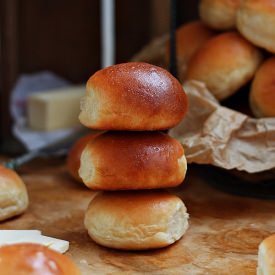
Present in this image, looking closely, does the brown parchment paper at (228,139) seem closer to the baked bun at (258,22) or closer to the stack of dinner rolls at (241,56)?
the stack of dinner rolls at (241,56)

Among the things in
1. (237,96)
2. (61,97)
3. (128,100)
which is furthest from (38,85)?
(128,100)

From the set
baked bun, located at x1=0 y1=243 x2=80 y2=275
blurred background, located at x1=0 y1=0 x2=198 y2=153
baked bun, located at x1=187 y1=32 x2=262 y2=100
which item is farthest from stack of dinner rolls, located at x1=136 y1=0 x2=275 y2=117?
baked bun, located at x1=0 y1=243 x2=80 y2=275

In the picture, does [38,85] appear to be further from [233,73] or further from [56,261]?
[56,261]

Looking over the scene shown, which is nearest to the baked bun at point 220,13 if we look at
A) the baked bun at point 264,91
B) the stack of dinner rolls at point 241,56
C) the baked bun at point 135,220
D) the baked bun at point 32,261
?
the stack of dinner rolls at point 241,56

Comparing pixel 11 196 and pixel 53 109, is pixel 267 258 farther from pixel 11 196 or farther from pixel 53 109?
pixel 53 109

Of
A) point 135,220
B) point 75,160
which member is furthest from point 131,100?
point 75,160

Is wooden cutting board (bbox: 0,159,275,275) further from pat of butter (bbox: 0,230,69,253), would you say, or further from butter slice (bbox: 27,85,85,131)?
butter slice (bbox: 27,85,85,131)
